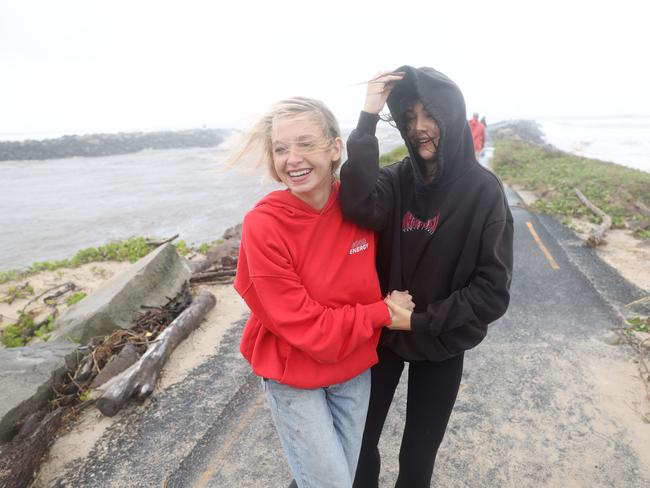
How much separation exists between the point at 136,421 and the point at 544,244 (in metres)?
7.05

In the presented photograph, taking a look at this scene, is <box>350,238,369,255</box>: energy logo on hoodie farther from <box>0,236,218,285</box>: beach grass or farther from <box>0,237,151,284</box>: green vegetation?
<box>0,237,151,284</box>: green vegetation

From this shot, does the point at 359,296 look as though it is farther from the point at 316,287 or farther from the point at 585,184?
the point at 585,184

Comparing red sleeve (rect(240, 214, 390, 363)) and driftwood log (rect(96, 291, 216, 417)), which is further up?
red sleeve (rect(240, 214, 390, 363))

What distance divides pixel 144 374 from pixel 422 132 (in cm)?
328

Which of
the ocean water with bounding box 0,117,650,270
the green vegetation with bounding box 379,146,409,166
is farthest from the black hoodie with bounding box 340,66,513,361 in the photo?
the green vegetation with bounding box 379,146,409,166

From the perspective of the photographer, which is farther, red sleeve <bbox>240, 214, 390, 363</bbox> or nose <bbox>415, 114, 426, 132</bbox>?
nose <bbox>415, 114, 426, 132</bbox>

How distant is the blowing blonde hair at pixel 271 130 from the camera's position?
1732 millimetres

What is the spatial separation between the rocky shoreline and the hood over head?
34.3m

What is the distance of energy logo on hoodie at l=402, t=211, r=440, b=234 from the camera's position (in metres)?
1.80

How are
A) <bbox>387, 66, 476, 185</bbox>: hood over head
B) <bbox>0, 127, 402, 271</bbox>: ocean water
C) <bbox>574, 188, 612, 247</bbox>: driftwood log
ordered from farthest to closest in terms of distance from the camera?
<bbox>0, 127, 402, 271</bbox>: ocean water, <bbox>574, 188, 612, 247</bbox>: driftwood log, <bbox>387, 66, 476, 185</bbox>: hood over head

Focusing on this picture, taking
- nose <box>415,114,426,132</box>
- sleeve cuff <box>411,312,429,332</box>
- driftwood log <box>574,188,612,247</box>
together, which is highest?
nose <box>415,114,426,132</box>

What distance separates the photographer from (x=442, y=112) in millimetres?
1702

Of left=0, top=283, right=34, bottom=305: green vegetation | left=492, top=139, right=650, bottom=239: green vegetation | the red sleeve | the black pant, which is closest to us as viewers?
the red sleeve

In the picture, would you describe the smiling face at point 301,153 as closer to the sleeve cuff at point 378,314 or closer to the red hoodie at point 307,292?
the red hoodie at point 307,292
